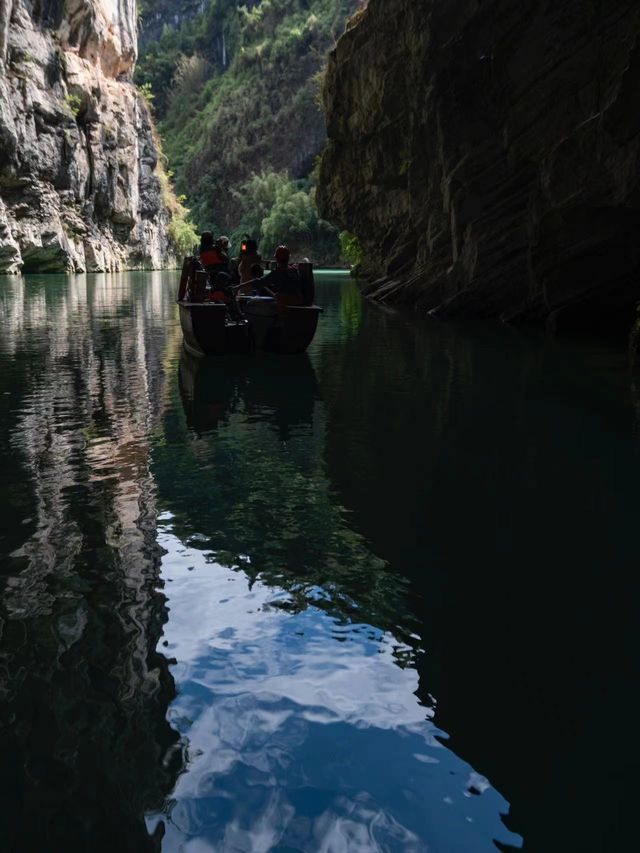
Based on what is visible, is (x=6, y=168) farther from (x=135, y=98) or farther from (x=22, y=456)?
(x=22, y=456)

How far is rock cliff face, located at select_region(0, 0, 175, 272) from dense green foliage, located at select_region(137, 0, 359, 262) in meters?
27.4

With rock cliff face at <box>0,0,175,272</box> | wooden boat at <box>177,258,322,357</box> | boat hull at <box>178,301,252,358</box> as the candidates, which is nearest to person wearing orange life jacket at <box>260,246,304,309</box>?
wooden boat at <box>177,258,322,357</box>

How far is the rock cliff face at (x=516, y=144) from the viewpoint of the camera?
13500mm

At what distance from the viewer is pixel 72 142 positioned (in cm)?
4975

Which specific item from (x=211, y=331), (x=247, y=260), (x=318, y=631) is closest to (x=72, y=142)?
(x=247, y=260)

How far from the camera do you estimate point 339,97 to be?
28375mm

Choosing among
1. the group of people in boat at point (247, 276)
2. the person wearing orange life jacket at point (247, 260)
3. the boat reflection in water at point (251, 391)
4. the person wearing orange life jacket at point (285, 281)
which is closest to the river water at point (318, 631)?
the boat reflection in water at point (251, 391)

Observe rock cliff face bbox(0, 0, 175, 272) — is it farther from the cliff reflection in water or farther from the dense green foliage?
the cliff reflection in water

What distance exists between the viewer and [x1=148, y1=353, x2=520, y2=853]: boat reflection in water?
8.02 ft

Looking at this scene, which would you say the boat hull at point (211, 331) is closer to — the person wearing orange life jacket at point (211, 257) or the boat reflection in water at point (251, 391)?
the boat reflection in water at point (251, 391)

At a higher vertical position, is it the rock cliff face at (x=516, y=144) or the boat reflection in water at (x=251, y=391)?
the rock cliff face at (x=516, y=144)

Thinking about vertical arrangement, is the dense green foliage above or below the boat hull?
above

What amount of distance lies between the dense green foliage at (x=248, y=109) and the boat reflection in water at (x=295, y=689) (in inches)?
3337

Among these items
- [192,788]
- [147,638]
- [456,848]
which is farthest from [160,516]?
[456,848]
